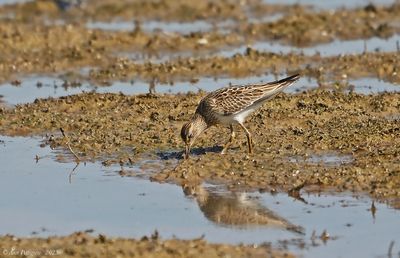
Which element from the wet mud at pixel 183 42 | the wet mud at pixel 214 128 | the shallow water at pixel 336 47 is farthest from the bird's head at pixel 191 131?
the shallow water at pixel 336 47

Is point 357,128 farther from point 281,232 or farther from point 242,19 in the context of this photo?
point 242,19

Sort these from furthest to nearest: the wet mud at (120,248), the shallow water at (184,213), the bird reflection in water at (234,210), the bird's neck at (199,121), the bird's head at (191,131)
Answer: the bird's neck at (199,121)
the bird's head at (191,131)
the bird reflection in water at (234,210)
the shallow water at (184,213)
the wet mud at (120,248)

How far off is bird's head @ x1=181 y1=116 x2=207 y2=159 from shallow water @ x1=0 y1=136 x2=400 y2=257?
1.16m

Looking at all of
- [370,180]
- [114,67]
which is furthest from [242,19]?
[370,180]

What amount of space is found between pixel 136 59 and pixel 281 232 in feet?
41.6

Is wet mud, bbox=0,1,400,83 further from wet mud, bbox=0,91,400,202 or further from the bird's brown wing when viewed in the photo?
the bird's brown wing

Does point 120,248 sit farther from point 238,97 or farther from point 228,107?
point 238,97

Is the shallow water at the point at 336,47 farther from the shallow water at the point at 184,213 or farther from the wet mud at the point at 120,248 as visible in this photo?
the wet mud at the point at 120,248

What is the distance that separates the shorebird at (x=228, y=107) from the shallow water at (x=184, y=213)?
132 cm

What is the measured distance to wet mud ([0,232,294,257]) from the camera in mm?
10023

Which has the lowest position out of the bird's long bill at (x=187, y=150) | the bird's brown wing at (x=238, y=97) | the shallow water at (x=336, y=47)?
the bird's long bill at (x=187, y=150)

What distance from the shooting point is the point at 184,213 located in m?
11.8

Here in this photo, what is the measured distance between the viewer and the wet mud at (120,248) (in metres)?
10.0

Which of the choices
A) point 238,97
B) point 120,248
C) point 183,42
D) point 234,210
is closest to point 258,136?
point 238,97
